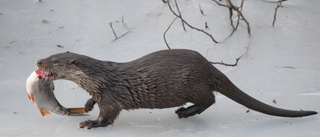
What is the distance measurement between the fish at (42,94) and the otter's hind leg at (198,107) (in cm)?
68

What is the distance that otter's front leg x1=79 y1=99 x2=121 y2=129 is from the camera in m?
3.01

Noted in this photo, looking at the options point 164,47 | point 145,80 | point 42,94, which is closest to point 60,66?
point 42,94

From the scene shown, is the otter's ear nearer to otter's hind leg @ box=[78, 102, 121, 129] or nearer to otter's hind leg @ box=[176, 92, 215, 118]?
otter's hind leg @ box=[78, 102, 121, 129]

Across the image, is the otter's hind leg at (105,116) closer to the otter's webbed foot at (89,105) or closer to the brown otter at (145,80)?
the brown otter at (145,80)

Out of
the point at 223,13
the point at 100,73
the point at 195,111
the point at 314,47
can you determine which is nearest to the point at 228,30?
the point at 223,13

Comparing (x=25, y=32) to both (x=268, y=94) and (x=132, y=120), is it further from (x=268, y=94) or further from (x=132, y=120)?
(x=268, y=94)

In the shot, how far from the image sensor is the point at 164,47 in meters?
4.14

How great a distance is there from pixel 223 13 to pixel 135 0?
2.78 feet

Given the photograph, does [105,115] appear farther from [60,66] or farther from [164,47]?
[164,47]

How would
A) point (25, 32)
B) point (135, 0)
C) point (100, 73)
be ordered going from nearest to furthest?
point (100, 73)
point (25, 32)
point (135, 0)

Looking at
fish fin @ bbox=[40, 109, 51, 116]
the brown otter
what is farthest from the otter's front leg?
fish fin @ bbox=[40, 109, 51, 116]

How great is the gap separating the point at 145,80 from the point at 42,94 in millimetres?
641

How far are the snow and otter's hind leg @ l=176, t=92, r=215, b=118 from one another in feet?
0.26

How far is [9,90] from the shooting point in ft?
11.8
